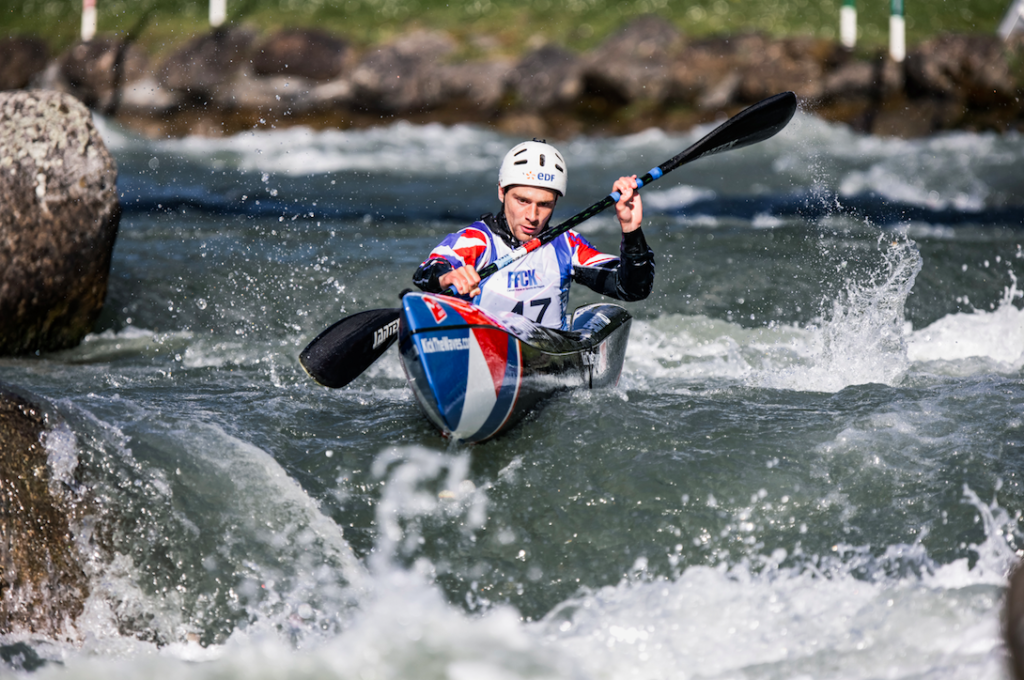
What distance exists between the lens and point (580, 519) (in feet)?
12.2

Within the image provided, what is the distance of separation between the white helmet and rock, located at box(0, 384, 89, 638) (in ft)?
7.70

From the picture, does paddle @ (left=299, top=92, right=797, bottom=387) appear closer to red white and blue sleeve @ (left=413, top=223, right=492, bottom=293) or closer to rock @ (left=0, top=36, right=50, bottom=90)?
red white and blue sleeve @ (left=413, top=223, right=492, bottom=293)

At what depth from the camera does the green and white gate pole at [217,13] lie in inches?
650

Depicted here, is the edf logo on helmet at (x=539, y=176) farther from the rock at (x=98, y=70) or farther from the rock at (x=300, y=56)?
the rock at (x=98, y=70)

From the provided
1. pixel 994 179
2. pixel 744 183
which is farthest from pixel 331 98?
pixel 994 179

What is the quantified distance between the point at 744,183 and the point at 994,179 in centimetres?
307

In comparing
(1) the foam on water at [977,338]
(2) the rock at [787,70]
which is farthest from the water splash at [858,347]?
(2) the rock at [787,70]

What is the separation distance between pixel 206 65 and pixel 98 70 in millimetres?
1885

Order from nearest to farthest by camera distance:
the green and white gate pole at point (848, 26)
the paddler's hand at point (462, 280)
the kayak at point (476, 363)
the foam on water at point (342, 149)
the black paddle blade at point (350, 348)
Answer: the kayak at point (476, 363) → the paddler's hand at point (462, 280) → the black paddle blade at point (350, 348) → the foam on water at point (342, 149) → the green and white gate pole at point (848, 26)

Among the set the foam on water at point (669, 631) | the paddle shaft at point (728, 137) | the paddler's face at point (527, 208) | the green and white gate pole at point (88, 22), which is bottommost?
the foam on water at point (669, 631)

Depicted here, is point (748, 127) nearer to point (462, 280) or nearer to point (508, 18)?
point (462, 280)

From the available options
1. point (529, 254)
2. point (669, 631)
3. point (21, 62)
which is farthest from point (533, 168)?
point (21, 62)

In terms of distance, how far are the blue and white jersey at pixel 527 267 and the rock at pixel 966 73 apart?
37.4 ft

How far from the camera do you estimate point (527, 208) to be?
14.9 ft
